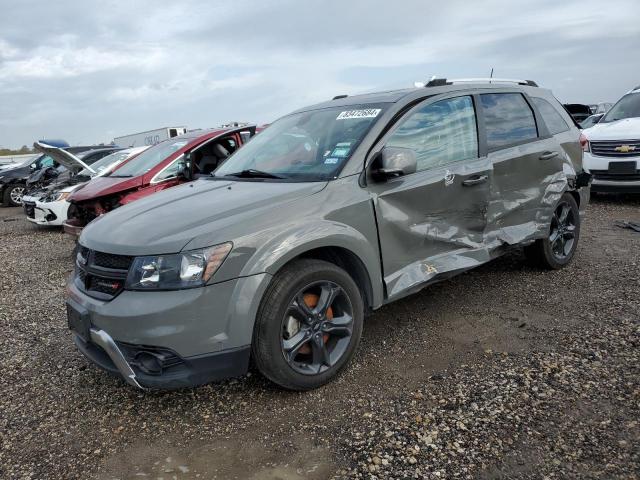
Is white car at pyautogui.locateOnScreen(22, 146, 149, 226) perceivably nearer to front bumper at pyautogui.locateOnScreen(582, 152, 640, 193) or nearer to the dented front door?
the dented front door

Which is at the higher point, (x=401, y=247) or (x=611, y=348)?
(x=401, y=247)

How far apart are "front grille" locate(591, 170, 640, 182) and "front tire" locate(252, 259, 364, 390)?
7.32 meters

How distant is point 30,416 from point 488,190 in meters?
3.59

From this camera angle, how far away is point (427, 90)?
3924mm

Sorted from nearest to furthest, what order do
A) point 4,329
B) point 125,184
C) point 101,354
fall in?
1. point 101,354
2. point 4,329
3. point 125,184

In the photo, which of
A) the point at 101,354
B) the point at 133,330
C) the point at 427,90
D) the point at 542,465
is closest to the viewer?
the point at 542,465

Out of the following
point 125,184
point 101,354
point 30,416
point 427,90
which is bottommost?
point 30,416

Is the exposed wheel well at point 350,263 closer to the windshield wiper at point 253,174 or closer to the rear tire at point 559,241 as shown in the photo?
the windshield wiper at point 253,174

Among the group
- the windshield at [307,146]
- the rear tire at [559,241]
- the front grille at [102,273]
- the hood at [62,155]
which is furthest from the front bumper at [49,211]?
the rear tire at [559,241]

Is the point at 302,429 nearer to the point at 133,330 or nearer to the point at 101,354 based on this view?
the point at 133,330

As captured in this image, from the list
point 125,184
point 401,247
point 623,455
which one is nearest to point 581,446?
point 623,455

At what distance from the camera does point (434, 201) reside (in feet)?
12.1

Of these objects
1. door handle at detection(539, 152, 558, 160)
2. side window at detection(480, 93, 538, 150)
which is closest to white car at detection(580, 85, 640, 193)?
door handle at detection(539, 152, 558, 160)

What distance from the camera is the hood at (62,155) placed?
8300 mm
